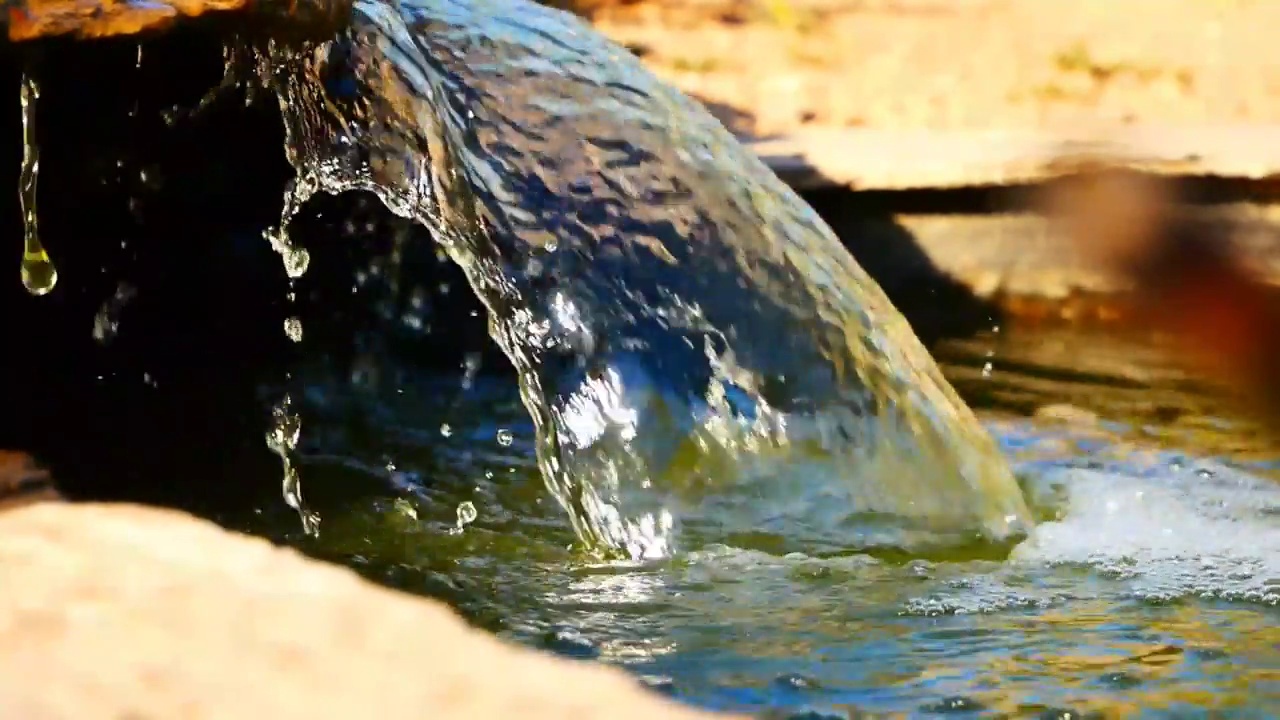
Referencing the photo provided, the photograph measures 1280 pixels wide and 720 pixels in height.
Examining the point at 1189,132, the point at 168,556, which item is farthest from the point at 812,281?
the point at 1189,132

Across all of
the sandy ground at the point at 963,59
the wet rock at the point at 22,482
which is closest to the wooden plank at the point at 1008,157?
the sandy ground at the point at 963,59

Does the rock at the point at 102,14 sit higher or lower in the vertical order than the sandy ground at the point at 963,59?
higher

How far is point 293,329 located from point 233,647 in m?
2.36

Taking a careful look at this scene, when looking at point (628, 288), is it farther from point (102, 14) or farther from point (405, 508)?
point (102, 14)

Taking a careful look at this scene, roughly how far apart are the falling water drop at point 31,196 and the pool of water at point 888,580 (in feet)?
1.87

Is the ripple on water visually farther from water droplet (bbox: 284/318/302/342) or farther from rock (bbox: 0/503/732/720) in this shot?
water droplet (bbox: 284/318/302/342)

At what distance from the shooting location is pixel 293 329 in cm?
382

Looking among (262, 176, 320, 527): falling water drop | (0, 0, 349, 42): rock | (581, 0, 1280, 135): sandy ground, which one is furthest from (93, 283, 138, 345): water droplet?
(581, 0, 1280, 135): sandy ground

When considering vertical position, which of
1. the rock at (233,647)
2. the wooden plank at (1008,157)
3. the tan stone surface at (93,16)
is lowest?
the rock at (233,647)

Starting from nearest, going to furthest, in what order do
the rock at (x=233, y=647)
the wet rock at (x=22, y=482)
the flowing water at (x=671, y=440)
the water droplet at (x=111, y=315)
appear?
1. the rock at (x=233, y=647)
2. the flowing water at (x=671, y=440)
3. the wet rock at (x=22, y=482)
4. the water droplet at (x=111, y=315)

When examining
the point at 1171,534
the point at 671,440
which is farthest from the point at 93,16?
the point at 1171,534

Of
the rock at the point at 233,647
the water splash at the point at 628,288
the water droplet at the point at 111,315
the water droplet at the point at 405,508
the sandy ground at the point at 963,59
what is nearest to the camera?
the rock at the point at 233,647

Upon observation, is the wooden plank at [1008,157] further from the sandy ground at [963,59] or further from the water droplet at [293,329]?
the water droplet at [293,329]

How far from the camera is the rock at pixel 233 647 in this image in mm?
1420
